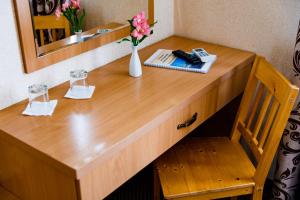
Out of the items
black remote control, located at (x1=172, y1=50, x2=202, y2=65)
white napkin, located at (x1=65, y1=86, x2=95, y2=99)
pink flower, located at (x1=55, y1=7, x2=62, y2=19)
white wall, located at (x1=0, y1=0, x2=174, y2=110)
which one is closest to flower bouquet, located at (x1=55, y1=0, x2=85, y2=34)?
pink flower, located at (x1=55, y1=7, x2=62, y2=19)

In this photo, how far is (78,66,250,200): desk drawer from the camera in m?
1.18

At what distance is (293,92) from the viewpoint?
1.40m

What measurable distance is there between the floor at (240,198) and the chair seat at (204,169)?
300 mm

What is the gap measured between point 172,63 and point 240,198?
843 mm

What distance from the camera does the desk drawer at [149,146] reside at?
1176mm

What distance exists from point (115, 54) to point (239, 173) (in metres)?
0.77

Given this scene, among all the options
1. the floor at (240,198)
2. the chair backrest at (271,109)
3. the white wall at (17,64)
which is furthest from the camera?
the floor at (240,198)

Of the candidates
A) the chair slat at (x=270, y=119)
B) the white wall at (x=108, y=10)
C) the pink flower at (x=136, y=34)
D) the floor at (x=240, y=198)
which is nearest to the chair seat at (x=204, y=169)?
the chair slat at (x=270, y=119)

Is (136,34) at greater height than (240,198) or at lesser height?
greater

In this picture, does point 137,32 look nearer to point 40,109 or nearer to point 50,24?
point 50,24

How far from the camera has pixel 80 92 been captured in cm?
151

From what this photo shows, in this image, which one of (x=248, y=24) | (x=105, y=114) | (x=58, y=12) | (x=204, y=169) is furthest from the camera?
(x=248, y=24)

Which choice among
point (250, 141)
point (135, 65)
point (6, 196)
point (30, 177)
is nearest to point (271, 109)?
point (250, 141)

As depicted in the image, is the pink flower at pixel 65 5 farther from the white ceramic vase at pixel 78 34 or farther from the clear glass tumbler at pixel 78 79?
the clear glass tumbler at pixel 78 79
